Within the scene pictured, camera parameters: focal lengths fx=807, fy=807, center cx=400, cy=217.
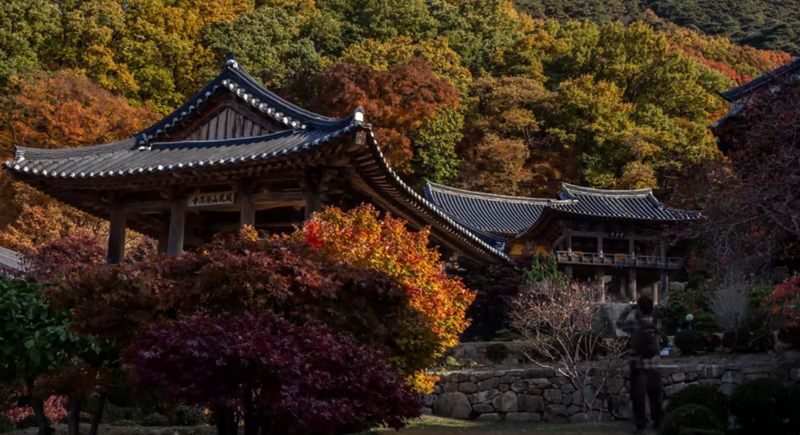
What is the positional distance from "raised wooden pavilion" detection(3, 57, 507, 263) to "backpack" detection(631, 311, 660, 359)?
4854 millimetres

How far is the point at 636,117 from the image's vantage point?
4438 centimetres

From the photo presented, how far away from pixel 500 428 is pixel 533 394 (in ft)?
7.97

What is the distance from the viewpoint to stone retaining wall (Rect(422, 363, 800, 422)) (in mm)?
17234

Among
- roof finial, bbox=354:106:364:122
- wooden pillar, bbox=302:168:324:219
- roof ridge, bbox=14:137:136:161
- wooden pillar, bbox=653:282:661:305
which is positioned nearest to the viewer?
roof finial, bbox=354:106:364:122

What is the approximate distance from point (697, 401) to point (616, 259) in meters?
22.5

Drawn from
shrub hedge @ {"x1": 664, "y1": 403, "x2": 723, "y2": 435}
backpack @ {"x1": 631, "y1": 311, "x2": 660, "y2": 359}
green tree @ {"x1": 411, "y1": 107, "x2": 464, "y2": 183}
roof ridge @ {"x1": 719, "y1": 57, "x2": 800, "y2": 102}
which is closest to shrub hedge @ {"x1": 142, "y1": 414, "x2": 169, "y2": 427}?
backpack @ {"x1": 631, "y1": 311, "x2": 660, "y2": 359}

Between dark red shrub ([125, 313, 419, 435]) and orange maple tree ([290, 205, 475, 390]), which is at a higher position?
orange maple tree ([290, 205, 475, 390])

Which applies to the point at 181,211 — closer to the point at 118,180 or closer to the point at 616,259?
the point at 118,180

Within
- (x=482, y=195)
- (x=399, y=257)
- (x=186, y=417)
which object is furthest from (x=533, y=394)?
(x=482, y=195)

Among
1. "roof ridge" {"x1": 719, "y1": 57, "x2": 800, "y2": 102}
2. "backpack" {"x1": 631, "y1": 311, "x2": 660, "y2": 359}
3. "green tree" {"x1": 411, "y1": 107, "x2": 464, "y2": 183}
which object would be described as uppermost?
"green tree" {"x1": 411, "y1": 107, "x2": 464, "y2": 183}

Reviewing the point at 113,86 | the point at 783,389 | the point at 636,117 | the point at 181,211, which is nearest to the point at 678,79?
the point at 636,117

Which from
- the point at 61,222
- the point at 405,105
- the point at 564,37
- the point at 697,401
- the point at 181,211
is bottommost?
the point at 697,401

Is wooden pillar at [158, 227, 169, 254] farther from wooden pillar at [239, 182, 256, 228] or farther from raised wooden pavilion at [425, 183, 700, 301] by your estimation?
raised wooden pavilion at [425, 183, 700, 301]

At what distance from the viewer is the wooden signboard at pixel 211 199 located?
44.4 feet
